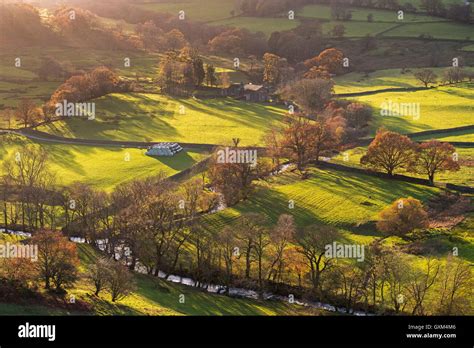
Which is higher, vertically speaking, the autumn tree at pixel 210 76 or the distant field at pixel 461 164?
the autumn tree at pixel 210 76

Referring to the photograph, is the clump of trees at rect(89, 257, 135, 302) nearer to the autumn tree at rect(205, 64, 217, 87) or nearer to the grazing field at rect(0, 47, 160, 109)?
the grazing field at rect(0, 47, 160, 109)

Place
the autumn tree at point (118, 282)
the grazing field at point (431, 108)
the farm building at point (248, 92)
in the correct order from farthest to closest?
1. the farm building at point (248, 92)
2. the grazing field at point (431, 108)
3. the autumn tree at point (118, 282)

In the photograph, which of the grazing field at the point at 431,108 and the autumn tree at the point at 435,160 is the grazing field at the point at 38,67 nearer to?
the grazing field at the point at 431,108

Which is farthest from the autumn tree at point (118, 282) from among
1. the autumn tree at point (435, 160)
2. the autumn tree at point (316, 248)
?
the autumn tree at point (435, 160)

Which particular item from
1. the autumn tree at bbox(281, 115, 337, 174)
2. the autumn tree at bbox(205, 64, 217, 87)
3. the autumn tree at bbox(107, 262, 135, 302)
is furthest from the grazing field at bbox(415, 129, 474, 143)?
the autumn tree at bbox(107, 262, 135, 302)

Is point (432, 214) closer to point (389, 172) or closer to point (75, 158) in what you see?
point (389, 172)
